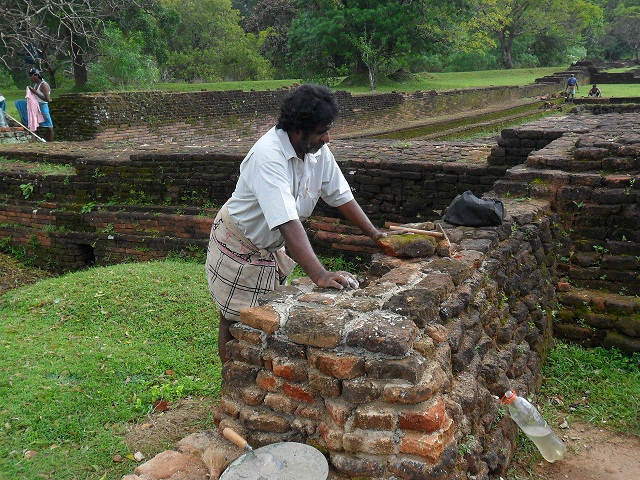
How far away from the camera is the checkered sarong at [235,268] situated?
2.49 meters

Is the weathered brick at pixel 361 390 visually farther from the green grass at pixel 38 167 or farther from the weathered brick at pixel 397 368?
the green grass at pixel 38 167

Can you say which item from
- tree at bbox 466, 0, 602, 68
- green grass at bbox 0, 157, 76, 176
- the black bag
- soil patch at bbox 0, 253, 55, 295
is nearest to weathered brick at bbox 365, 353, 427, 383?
the black bag

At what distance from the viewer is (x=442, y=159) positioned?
5.30 meters

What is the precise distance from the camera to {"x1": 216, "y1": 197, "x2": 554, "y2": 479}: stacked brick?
5.91ft

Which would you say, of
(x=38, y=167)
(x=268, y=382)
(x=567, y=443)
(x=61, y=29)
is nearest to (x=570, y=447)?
(x=567, y=443)

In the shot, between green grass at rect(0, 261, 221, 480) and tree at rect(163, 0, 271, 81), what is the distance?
21.6m

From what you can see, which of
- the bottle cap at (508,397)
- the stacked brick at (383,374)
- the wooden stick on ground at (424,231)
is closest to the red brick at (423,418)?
the stacked brick at (383,374)

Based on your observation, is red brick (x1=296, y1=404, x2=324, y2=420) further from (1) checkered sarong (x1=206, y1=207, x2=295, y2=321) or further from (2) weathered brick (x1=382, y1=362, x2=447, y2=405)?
(1) checkered sarong (x1=206, y1=207, x2=295, y2=321)

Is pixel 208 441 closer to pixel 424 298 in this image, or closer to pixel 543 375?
pixel 424 298

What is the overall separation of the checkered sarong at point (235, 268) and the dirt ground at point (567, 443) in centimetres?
60

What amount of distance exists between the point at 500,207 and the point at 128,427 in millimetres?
2200

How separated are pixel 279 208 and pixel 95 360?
2.03 meters

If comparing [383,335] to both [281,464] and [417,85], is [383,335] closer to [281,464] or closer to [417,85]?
[281,464]

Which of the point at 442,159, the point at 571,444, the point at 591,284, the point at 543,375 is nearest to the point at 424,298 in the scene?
the point at 571,444
